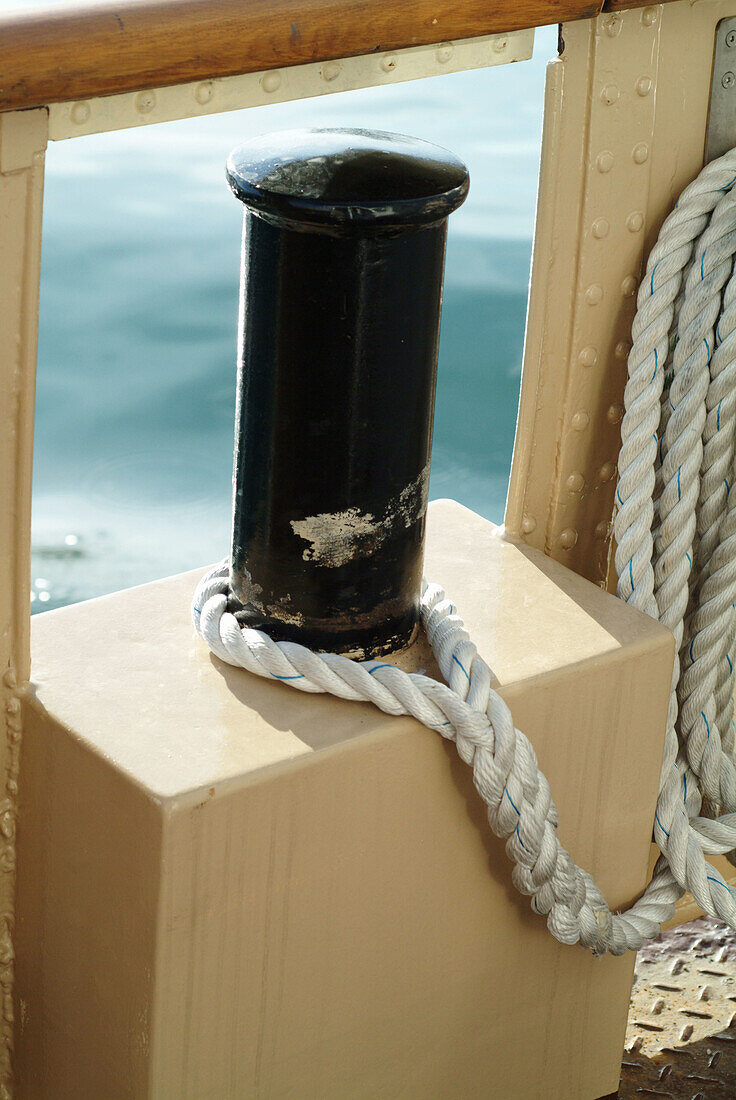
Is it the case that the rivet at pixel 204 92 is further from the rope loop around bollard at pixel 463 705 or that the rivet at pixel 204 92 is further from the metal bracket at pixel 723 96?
the metal bracket at pixel 723 96

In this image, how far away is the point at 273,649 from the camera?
1.23 metres

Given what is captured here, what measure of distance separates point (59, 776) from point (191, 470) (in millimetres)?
1482

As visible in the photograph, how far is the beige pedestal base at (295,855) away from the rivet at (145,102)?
1.62 ft

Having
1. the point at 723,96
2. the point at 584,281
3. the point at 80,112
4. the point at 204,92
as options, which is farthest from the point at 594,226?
the point at 80,112

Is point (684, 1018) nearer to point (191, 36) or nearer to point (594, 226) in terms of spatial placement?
point (594, 226)

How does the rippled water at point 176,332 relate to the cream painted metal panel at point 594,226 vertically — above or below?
below

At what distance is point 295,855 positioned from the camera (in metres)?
1.20

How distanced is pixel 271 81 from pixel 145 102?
117 millimetres

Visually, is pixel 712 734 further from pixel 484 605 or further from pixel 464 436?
pixel 464 436

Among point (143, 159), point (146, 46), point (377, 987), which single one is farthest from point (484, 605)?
point (143, 159)

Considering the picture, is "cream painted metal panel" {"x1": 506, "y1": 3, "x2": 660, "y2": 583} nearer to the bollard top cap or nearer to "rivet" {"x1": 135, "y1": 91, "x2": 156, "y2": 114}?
the bollard top cap

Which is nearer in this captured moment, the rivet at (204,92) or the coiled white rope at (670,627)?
the rivet at (204,92)

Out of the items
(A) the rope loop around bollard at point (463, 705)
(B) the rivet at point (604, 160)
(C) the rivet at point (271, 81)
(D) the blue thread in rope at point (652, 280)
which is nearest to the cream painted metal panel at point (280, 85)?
(C) the rivet at point (271, 81)

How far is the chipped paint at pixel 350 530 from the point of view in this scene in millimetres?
1216
